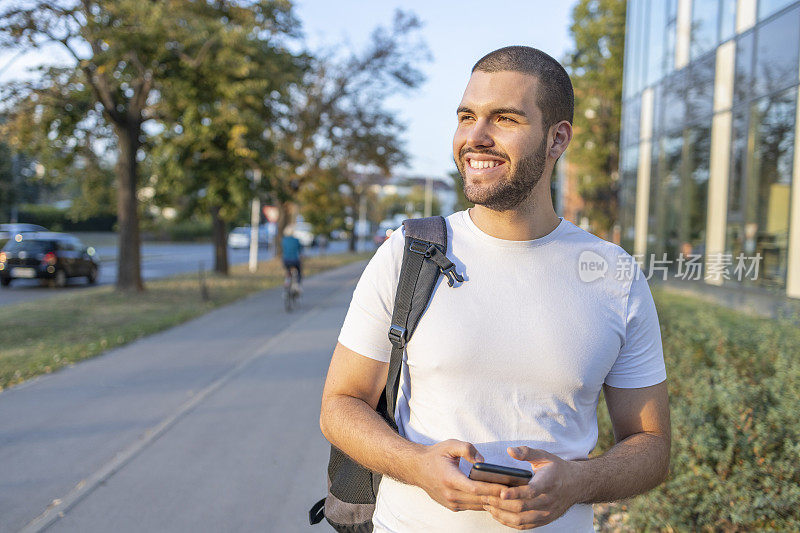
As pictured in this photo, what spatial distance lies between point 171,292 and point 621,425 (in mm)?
17003

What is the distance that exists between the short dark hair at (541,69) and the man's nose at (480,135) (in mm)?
138

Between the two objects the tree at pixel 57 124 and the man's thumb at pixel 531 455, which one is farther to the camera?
the tree at pixel 57 124

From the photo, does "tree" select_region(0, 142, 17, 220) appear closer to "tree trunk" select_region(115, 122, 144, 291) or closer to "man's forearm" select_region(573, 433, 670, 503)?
"tree trunk" select_region(115, 122, 144, 291)

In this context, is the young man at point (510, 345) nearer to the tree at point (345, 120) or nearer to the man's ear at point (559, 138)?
the man's ear at point (559, 138)

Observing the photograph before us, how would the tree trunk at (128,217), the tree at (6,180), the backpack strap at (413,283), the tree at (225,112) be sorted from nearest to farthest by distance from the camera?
the backpack strap at (413,283) < the tree at (225,112) < the tree trunk at (128,217) < the tree at (6,180)

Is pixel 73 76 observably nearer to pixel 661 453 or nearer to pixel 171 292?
→ pixel 171 292

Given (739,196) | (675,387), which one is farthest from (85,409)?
(739,196)

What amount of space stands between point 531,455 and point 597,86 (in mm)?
30508

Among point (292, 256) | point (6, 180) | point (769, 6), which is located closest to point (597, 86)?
point (769, 6)

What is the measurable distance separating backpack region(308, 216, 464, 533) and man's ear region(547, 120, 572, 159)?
34 cm

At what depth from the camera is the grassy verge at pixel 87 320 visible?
9.13 m

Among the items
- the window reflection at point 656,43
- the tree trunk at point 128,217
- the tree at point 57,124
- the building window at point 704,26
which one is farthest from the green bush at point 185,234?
the building window at point 704,26

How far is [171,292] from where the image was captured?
17703mm

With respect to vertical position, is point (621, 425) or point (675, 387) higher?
point (621, 425)
